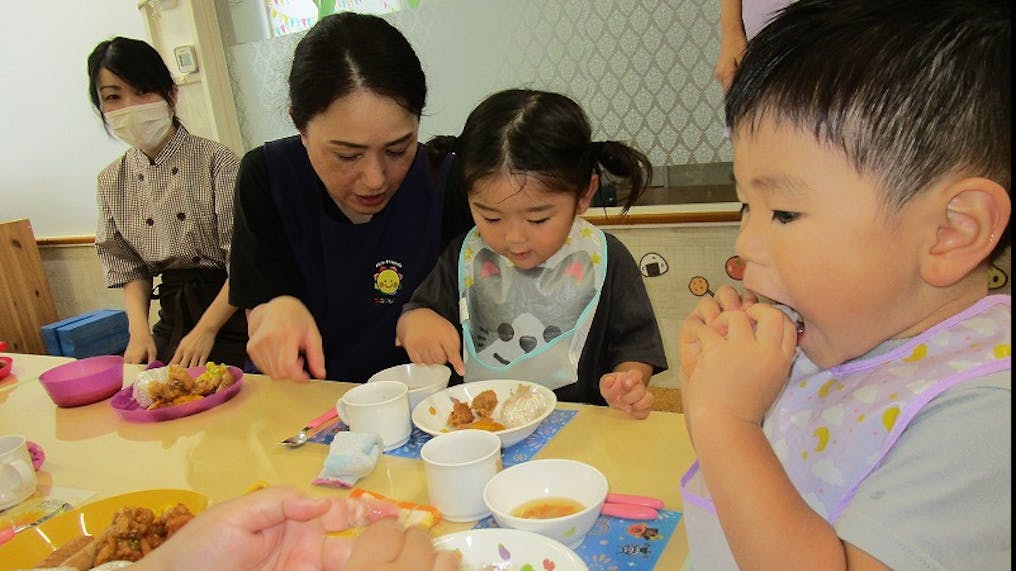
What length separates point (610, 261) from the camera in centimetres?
171

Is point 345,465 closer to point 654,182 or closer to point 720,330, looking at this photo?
point 720,330

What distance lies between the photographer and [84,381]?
5.45 feet

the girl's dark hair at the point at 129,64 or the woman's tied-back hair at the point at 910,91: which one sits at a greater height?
the girl's dark hair at the point at 129,64

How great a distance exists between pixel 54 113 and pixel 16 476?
393 centimetres

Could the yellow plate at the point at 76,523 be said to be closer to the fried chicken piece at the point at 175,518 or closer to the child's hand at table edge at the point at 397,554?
the fried chicken piece at the point at 175,518

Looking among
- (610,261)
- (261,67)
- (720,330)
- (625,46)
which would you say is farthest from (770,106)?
(261,67)

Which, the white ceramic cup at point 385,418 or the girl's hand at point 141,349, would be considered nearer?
the white ceramic cup at point 385,418

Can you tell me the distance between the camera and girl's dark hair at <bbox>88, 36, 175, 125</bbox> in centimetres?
258

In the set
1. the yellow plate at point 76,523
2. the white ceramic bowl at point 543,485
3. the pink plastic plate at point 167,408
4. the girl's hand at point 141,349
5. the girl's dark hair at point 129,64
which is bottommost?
the girl's hand at point 141,349

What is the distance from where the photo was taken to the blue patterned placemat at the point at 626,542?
33.7 inches

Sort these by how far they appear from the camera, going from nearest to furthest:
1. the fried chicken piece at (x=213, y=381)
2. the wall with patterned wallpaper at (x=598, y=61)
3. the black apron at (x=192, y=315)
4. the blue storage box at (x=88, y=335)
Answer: the fried chicken piece at (x=213, y=381) → the black apron at (x=192, y=315) → the wall with patterned wallpaper at (x=598, y=61) → the blue storage box at (x=88, y=335)

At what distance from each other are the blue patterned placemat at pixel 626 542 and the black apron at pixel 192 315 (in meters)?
1.87

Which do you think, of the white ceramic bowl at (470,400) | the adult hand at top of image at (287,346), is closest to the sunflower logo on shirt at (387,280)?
the adult hand at top of image at (287,346)

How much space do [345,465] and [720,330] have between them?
623mm
